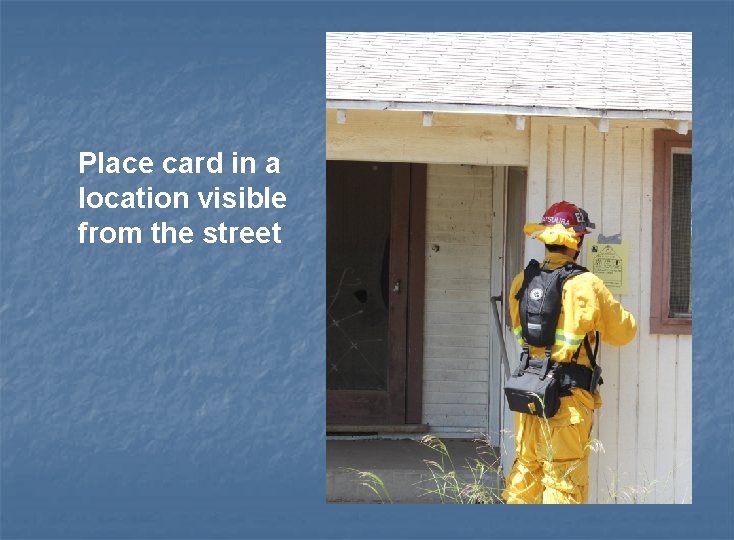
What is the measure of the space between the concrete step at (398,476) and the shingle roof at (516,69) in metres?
2.43

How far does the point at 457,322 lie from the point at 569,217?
8.32 ft

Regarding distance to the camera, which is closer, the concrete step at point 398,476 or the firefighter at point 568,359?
the firefighter at point 568,359

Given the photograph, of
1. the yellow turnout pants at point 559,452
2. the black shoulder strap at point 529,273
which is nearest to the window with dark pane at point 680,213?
the black shoulder strap at point 529,273

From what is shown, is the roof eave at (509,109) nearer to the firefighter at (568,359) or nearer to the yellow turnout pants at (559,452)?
the firefighter at (568,359)

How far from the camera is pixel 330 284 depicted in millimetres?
9102

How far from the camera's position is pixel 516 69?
7195 mm

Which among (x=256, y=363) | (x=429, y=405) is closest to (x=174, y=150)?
(x=256, y=363)

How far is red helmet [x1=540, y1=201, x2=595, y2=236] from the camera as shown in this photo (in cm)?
668

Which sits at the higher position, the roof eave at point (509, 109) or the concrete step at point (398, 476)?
the roof eave at point (509, 109)

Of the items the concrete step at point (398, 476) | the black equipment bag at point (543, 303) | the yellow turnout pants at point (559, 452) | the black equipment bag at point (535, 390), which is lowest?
the concrete step at point (398, 476)

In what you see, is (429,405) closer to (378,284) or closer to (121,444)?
(378,284)

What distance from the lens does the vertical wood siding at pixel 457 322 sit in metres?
9.08

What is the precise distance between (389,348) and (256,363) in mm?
2800

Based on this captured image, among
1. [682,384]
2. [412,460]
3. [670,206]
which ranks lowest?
[412,460]
